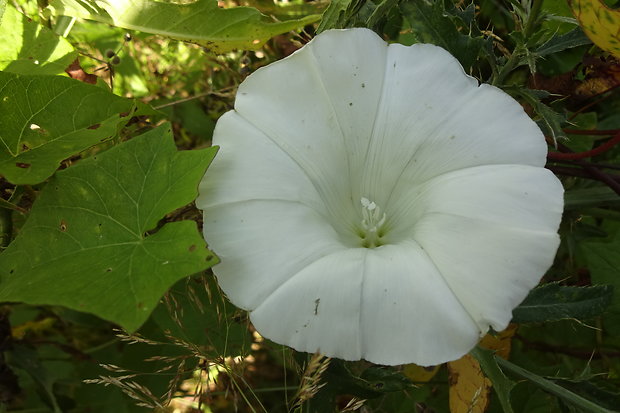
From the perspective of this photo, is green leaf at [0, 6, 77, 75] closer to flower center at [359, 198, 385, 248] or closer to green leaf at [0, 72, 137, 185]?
green leaf at [0, 72, 137, 185]

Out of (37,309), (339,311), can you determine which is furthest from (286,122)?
(37,309)

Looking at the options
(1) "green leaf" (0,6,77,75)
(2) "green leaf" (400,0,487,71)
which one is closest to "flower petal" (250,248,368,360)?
(2) "green leaf" (400,0,487,71)

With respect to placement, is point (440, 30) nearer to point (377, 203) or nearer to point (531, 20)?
point (531, 20)

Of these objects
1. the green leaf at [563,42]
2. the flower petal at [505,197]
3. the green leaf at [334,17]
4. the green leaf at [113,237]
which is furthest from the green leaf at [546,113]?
the green leaf at [113,237]

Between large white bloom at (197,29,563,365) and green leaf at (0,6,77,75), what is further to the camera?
green leaf at (0,6,77,75)

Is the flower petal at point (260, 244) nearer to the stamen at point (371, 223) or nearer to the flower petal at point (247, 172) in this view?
the flower petal at point (247, 172)

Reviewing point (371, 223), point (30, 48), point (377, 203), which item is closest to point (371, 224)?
point (371, 223)

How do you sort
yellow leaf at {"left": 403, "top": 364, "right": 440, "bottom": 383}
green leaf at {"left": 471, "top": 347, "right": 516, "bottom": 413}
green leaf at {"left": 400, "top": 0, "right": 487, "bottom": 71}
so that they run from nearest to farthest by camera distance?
green leaf at {"left": 471, "top": 347, "right": 516, "bottom": 413} → green leaf at {"left": 400, "top": 0, "right": 487, "bottom": 71} → yellow leaf at {"left": 403, "top": 364, "right": 440, "bottom": 383}
